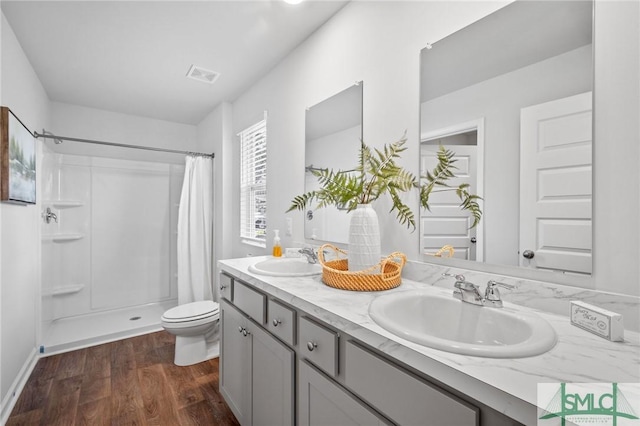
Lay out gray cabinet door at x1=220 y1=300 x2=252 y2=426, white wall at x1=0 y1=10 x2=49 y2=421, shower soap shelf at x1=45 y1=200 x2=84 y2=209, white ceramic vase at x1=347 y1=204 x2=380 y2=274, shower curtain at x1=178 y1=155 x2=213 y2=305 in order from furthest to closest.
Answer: shower curtain at x1=178 y1=155 x2=213 y2=305 < shower soap shelf at x1=45 y1=200 x2=84 y2=209 < white wall at x1=0 y1=10 x2=49 y2=421 < gray cabinet door at x1=220 y1=300 x2=252 y2=426 < white ceramic vase at x1=347 y1=204 x2=380 y2=274

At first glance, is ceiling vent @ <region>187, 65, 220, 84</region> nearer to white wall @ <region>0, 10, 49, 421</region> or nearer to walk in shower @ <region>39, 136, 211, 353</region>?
white wall @ <region>0, 10, 49, 421</region>

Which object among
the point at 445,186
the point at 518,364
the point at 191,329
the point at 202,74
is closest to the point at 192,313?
the point at 191,329

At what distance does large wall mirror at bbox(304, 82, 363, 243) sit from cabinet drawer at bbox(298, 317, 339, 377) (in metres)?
0.75

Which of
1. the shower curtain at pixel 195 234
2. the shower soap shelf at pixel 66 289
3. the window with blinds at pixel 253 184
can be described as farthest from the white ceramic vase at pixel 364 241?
the shower soap shelf at pixel 66 289

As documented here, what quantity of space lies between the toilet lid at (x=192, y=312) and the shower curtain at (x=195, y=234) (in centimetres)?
67

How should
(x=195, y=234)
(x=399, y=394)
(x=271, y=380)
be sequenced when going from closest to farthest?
(x=399, y=394) → (x=271, y=380) → (x=195, y=234)

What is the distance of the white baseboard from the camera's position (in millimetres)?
1784

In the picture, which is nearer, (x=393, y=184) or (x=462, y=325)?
(x=462, y=325)

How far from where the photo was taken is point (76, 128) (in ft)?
11.0

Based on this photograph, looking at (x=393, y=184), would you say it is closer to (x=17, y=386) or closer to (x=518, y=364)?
(x=518, y=364)

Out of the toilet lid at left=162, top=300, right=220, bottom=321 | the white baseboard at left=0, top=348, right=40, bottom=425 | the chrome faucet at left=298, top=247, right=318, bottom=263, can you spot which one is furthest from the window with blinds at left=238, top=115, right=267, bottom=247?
the white baseboard at left=0, top=348, right=40, bottom=425

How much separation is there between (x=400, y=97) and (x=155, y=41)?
5.89 feet

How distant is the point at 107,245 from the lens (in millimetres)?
3541

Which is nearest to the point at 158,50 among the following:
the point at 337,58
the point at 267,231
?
the point at 337,58
